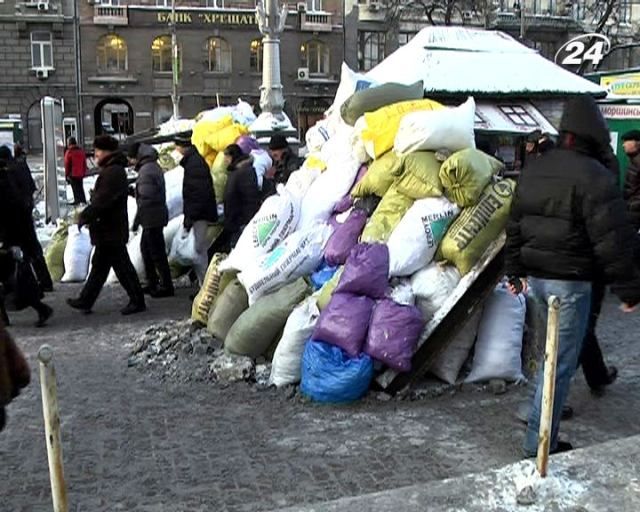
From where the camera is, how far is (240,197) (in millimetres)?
8148

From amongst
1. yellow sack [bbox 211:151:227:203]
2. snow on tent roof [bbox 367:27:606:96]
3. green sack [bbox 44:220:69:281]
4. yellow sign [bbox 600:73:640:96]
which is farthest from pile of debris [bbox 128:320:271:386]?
yellow sign [bbox 600:73:640:96]

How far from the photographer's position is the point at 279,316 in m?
5.63

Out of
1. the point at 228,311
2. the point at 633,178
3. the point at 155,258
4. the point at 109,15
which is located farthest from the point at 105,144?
the point at 109,15

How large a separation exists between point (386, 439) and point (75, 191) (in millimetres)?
14994

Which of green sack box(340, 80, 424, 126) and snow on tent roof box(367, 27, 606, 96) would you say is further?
snow on tent roof box(367, 27, 606, 96)

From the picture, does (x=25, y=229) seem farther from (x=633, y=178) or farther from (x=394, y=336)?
(x=633, y=178)

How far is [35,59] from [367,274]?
39.9 meters

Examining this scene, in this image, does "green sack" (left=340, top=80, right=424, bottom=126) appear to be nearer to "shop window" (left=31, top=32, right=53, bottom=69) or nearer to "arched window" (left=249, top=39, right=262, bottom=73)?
"arched window" (left=249, top=39, right=262, bottom=73)

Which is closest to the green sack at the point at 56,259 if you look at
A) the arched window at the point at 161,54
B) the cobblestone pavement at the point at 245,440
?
the cobblestone pavement at the point at 245,440

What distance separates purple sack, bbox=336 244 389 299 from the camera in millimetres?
5230

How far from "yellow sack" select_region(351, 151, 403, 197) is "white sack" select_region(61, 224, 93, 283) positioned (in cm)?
465

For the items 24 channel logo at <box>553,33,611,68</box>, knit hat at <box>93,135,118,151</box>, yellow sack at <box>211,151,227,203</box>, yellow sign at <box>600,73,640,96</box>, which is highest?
24 channel logo at <box>553,33,611,68</box>

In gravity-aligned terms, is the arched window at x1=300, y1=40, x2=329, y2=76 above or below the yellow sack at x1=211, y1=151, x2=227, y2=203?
above

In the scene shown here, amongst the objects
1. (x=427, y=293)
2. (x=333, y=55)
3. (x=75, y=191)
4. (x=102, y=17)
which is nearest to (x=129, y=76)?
(x=102, y=17)
